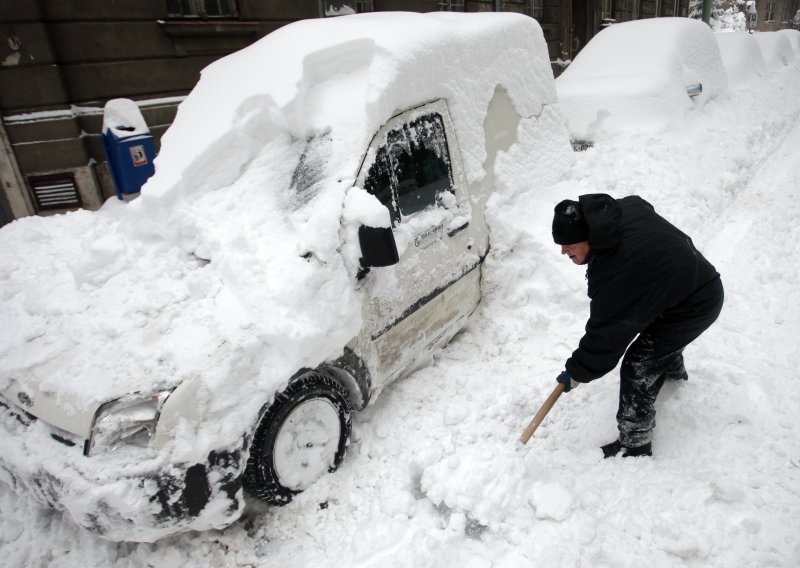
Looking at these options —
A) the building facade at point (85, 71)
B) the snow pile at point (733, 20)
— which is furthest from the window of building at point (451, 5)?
the snow pile at point (733, 20)

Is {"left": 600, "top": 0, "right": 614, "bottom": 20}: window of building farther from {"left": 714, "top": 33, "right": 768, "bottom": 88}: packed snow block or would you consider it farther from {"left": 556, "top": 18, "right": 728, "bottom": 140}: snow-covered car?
{"left": 556, "top": 18, "right": 728, "bottom": 140}: snow-covered car

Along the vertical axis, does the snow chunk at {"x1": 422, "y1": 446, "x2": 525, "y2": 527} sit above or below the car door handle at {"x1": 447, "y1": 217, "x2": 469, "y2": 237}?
below

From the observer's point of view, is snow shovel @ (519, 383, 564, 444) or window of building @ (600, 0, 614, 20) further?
window of building @ (600, 0, 614, 20)

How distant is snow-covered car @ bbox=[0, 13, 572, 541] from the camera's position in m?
2.18

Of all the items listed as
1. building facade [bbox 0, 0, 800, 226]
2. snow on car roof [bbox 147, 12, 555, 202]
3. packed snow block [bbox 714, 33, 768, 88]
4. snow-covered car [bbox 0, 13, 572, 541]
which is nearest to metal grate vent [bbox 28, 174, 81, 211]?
building facade [bbox 0, 0, 800, 226]

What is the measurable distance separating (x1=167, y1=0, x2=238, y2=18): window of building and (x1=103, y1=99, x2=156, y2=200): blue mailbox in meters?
3.29

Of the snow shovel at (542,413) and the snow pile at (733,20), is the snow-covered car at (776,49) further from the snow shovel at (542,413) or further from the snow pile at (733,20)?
the snow pile at (733,20)

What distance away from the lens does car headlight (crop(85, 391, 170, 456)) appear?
2.13 metres

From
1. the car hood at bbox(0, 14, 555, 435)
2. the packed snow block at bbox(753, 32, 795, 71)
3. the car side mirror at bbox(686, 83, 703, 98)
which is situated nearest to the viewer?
the car hood at bbox(0, 14, 555, 435)

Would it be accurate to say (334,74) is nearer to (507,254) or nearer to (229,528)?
(507,254)

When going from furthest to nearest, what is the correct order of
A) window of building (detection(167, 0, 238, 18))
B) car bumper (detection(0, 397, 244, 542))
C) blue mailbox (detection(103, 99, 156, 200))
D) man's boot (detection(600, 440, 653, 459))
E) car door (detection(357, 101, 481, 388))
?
window of building (detection(167, 0, 238, 18))
blue mailbox (detection(103, 99, 156, 200))
car door (detection(357, 101, 481, 388))
man's boot (detection(600, 440, 653, 459))
car bumper (detection(0, 397, 244, 542))

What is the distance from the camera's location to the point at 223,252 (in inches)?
102

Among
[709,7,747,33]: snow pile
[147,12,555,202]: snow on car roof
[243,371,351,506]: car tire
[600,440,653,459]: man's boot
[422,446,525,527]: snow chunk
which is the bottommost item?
[709,7,747,33]: snow pile

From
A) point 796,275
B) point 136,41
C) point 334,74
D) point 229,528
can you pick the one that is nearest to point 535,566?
point 229,528
